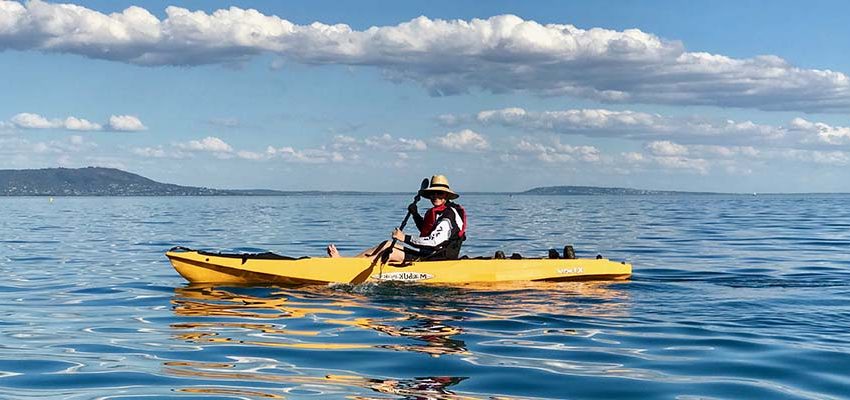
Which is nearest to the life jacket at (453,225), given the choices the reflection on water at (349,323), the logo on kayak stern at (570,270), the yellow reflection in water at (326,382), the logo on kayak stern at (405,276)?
the logo on kayak stern at (405,276)

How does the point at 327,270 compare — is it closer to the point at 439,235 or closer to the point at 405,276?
the point at 405,276

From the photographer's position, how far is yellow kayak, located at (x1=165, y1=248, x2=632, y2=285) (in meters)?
15.8

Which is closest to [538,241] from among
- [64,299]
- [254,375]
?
[64,299]

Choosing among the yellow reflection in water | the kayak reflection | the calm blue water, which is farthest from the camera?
the kayak reflection

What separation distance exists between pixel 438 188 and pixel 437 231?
36.1 inches

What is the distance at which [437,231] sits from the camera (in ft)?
52.7

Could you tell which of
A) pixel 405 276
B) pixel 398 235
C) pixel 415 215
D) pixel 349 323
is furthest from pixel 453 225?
pixel 349 323

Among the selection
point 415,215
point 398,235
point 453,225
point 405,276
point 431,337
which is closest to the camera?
point 431,337

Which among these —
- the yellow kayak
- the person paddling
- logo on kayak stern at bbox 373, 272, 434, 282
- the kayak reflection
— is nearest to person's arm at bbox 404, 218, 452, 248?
the person paddling

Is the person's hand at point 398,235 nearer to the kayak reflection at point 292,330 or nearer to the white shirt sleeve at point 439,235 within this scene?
the white shirt sleeve at point 439,235

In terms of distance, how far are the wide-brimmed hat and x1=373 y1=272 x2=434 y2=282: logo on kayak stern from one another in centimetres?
143

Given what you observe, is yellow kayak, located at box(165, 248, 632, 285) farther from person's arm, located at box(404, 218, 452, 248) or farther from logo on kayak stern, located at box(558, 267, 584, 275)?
logo on kayak stern, located at box(558, 267, 584, 275)

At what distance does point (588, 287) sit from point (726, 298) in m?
2.63

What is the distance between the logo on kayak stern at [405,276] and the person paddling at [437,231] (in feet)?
1.06
